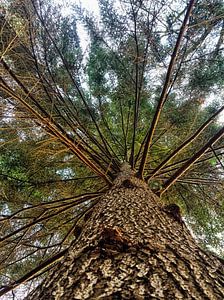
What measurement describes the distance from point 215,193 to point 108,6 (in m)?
3.13

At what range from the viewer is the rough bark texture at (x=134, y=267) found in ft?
3.60

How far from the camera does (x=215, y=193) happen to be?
464cm

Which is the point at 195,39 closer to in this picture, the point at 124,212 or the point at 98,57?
the point at 98,57

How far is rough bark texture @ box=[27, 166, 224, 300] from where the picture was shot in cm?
110

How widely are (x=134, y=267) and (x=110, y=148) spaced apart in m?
3.22

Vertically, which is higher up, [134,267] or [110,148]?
[110,148]

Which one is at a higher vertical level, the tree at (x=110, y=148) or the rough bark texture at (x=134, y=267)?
the tree at (x=110, y=148)

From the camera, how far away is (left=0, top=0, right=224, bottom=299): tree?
54.0 inches

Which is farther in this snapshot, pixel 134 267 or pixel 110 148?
pixel 110 148

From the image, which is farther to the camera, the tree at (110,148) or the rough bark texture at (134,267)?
the tree at (110,148)

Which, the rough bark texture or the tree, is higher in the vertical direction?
the tree

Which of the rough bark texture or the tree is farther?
the tree

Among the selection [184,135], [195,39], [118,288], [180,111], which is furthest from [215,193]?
[118,288]

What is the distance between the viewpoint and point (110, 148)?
447cm
